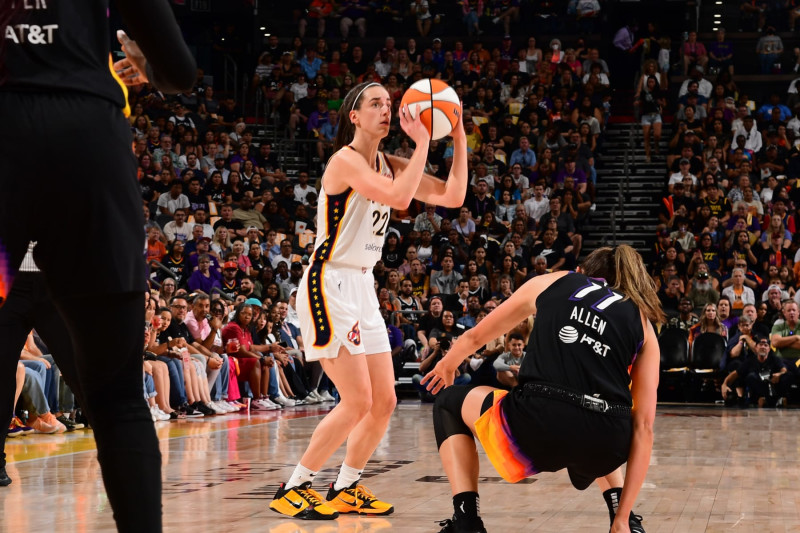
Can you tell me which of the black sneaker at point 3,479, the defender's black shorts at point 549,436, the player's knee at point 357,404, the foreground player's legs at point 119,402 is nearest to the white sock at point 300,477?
the player's knee at point 357,404

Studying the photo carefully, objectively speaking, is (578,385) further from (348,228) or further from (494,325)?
(348,228)

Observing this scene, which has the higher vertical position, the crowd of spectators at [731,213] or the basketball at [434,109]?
the basketball at [434,109]

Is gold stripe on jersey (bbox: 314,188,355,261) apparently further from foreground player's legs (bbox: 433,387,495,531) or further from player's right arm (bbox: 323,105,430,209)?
foreground player's legs (bbox: 433,387,495,531)

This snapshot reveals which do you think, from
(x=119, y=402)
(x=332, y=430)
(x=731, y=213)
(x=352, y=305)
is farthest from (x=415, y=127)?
(x=731, y=213)

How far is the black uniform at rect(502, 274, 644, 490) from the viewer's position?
12.3ft

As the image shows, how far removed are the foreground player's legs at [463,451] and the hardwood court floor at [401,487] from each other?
0.48 meters

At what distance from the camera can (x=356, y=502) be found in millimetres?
4934

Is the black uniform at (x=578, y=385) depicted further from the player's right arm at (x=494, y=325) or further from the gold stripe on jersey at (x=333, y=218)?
the gold stripe on jersey at (x=333, y=218)

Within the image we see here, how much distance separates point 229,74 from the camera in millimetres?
23234

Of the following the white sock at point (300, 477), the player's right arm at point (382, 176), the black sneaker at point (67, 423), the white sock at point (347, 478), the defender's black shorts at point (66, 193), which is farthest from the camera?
the black sneaker at point (67, 423)

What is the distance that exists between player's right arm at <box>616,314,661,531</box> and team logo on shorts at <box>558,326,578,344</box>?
27 cm

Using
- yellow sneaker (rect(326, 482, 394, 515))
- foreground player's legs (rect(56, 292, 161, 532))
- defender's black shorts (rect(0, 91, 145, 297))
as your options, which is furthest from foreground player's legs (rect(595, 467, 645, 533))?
defender's black shorts (rect(0, 91, 145, 297))

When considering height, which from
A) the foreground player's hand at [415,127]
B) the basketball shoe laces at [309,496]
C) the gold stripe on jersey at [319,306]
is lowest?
the basketball shoe laces at [309,496]

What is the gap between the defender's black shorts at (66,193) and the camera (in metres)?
2.01
